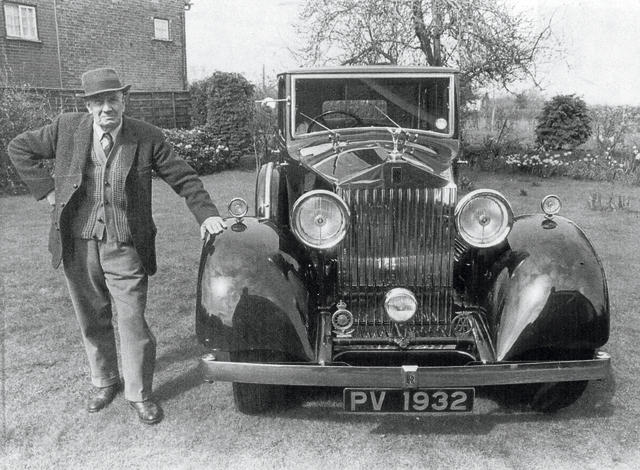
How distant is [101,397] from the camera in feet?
11.7

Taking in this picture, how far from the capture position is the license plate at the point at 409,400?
2.89 meters

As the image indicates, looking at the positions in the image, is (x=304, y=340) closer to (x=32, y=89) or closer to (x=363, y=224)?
(x=363, y=224)

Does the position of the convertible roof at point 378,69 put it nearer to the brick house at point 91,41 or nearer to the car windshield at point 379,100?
the car windshield at point 379,100

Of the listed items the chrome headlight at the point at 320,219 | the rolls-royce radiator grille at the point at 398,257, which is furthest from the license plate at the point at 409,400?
the chrome headlight at the point at 320,219

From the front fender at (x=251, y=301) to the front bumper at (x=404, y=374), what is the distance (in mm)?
163

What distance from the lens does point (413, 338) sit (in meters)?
3.24

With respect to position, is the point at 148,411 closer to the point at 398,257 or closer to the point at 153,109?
the point at 398,257

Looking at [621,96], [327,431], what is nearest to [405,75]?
[327,431]

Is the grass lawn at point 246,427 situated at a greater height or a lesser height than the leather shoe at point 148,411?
lesser

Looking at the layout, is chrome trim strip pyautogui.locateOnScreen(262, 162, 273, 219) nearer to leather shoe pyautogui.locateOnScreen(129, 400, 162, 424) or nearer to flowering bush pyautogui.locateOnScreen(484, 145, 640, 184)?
leather shoe pyautogui.locateOnScreen(129, 400, 162, 424)

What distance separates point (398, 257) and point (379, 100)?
1588 mm

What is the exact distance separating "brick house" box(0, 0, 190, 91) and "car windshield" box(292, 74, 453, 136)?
11.2 m

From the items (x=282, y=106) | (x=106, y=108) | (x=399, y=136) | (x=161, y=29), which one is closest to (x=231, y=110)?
(x=161, y=29)

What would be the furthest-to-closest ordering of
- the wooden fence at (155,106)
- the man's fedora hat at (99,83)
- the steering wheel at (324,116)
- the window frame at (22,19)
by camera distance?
the window frame at (22,19) → the wooden fence at (155,106) → the steering wheel at (324,116) → the man's fedora hat at (99,83)
